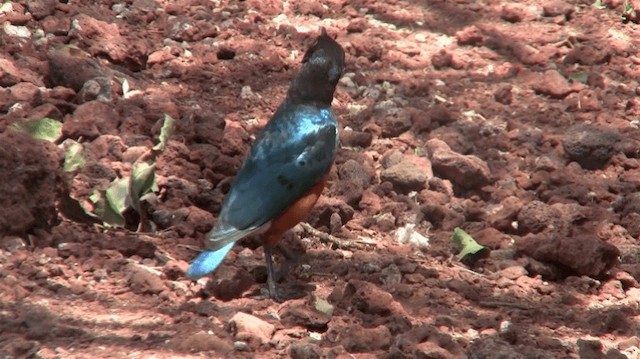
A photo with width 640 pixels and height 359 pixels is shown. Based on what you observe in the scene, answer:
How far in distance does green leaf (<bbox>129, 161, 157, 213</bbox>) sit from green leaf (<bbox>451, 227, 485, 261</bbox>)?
5.25 ft

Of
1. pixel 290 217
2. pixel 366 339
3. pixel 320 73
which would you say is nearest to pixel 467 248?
pixel 290 217

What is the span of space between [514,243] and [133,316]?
7.14 feet

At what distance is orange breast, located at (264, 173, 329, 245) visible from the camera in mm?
5195

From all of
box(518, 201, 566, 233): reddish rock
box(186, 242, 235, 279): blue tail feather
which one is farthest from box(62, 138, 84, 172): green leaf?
box(518, 201, 566, 233): reddish rock

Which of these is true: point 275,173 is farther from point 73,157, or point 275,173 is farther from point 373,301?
point 73,157

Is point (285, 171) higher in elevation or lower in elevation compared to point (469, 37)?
higher

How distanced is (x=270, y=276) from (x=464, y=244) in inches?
43.9

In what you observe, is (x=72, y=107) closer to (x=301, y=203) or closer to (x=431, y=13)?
(x=301, y=203)

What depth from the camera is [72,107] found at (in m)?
6.10

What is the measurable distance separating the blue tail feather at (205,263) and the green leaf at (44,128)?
4.44 feet

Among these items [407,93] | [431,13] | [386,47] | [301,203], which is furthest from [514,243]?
[431,13]

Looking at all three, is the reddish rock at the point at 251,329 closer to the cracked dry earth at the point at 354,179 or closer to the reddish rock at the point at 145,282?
the cracked dry earth at the point at 354,179

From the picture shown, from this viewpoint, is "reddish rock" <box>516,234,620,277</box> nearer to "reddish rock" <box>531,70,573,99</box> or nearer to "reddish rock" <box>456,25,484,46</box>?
"reddish rock" <box>531,70,573,99</box>

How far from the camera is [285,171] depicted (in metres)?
5.32
